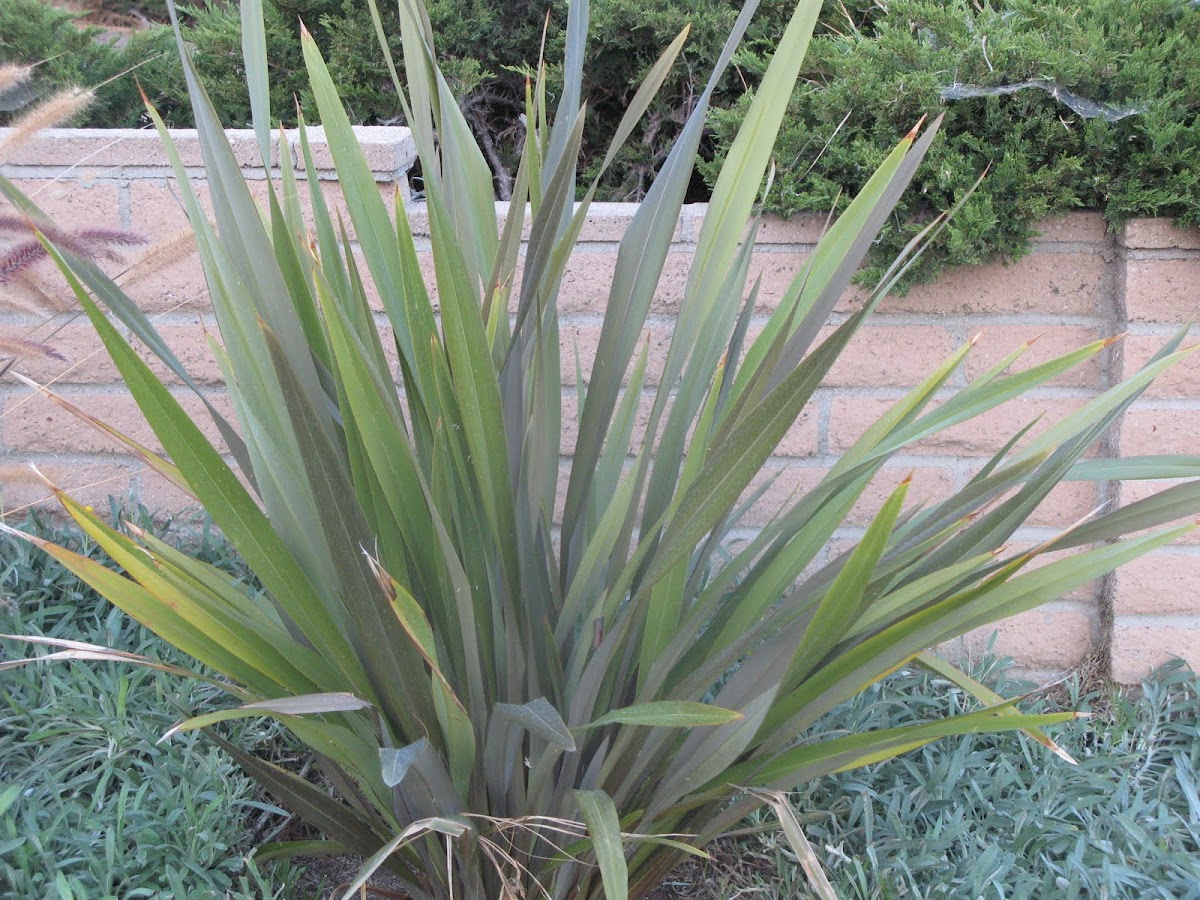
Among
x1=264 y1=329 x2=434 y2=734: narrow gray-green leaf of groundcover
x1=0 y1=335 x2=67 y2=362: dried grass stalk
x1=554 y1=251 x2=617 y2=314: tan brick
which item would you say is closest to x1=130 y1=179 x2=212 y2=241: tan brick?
x1=0 y1=335 x2=67 y2=362: dried grass stalk

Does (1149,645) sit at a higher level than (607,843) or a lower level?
lower

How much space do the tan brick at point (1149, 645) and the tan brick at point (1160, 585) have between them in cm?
3

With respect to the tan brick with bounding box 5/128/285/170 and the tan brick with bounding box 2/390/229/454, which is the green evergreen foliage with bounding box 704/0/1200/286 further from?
the tan brick with bounding box 2/390/229/454

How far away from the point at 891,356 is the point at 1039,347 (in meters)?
0.27

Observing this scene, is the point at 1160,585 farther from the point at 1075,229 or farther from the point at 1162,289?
the point at 1075,229

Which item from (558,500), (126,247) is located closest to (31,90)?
(126,247)

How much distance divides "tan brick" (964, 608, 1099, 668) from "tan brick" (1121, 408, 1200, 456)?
1.15 feet

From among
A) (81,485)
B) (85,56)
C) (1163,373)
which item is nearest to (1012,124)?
(1163,373)

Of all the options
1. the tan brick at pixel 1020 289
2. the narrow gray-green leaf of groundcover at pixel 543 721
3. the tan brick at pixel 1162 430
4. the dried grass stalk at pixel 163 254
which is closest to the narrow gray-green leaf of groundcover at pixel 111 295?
the dried grass stalk at pixel 163 254

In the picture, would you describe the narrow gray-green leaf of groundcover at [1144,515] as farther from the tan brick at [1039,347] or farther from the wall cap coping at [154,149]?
the wall cap coping at [154,149]

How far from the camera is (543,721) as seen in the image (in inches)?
36.4

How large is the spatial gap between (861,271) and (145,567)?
4.34 ft

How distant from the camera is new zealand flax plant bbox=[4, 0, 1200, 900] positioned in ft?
3.12

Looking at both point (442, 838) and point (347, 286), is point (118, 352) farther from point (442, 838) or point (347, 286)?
point (442, 838)
